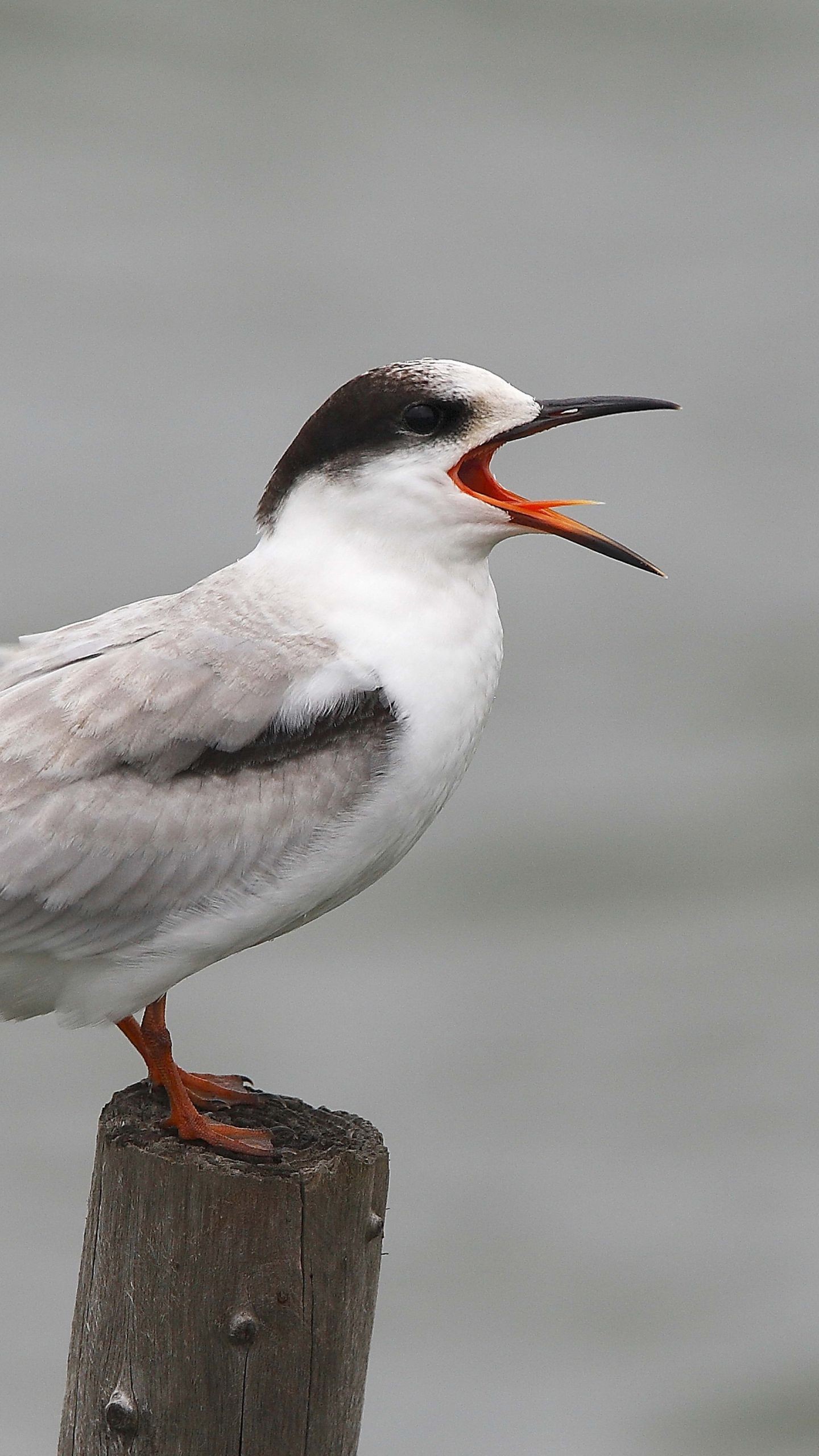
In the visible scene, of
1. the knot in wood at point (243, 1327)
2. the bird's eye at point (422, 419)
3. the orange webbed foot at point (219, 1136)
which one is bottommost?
the knot in wood at point (243, 1327)

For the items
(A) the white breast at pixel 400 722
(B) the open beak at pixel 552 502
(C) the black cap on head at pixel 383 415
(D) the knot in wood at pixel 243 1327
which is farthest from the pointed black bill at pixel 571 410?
(D) the knot in wood at pixel 243 1327

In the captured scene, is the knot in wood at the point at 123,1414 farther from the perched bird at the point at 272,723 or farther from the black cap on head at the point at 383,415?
the black cap on head at the point at 383,415

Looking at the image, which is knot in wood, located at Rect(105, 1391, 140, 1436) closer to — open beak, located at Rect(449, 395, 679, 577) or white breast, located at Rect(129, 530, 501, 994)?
white breast, located at Rect(129, 530, 501, 994)

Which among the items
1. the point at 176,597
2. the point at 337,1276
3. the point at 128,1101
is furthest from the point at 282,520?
the point at 337,1276

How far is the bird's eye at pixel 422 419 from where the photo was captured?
392 cm

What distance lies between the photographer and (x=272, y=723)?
3.83 meters

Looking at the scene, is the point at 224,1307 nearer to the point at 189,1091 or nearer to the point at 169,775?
the point at 189,1091

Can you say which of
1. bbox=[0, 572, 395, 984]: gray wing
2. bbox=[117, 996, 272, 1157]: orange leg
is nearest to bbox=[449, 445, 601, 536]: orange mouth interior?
bbox=[0, 572, 395, 984]: gray wing

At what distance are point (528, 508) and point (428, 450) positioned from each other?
249 millimetres

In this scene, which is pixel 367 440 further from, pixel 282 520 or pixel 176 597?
pixel 176 597

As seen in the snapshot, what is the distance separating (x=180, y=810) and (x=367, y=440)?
0.89 metres

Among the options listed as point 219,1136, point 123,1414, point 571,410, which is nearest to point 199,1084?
point 219,1136

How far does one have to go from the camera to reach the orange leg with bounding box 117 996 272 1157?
3738 millimetres

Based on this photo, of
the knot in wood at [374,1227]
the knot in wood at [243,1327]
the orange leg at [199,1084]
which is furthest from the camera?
the orange leg at [199,1084]
